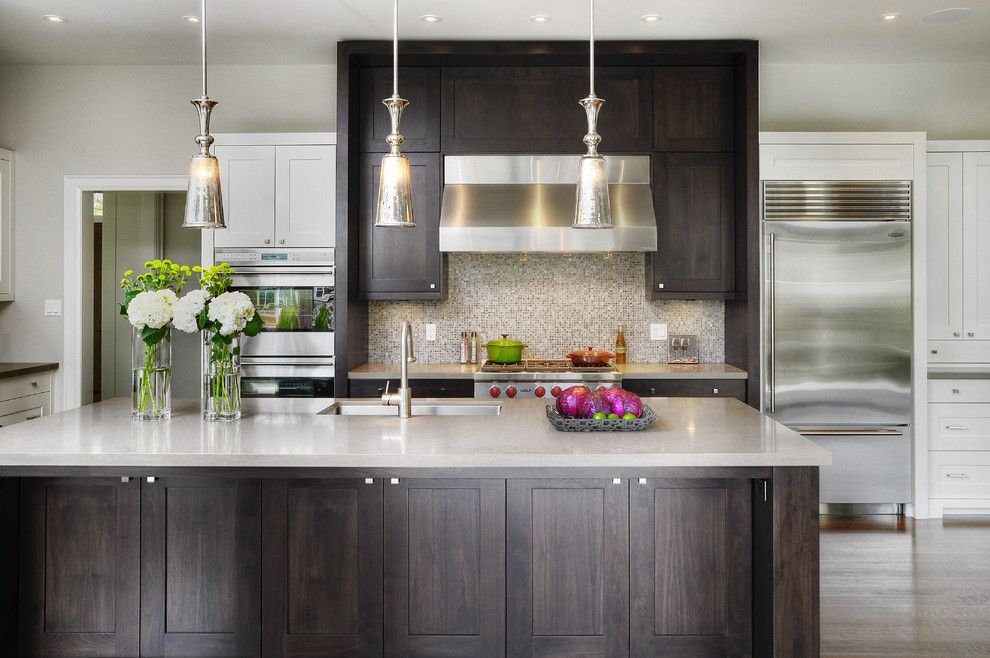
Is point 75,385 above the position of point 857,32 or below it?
below

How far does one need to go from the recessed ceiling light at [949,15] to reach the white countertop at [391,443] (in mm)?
2821

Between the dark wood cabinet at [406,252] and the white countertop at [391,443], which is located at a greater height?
the dark wood cabinet at [406,252]

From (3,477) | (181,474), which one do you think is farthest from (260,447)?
(3,477)

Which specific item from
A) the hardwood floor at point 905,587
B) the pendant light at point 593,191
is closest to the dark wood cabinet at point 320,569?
the pendant light at point 593,191

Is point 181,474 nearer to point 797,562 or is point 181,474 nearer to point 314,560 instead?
point 314,560

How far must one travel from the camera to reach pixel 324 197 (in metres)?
4.58

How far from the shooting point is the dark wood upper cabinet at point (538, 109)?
4730 millimetres

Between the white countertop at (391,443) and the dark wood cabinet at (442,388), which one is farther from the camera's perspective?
the dark wood cabinet at (442,388)

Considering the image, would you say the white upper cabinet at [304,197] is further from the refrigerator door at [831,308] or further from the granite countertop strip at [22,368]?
the refrigerator door at [831,308]

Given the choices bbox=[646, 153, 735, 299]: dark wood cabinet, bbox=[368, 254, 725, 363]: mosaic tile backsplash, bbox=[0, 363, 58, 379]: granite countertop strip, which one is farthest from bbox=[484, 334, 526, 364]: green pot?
bbox=[0, 363, 58, 379]: granite countertop strip

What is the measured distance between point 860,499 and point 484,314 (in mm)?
2640

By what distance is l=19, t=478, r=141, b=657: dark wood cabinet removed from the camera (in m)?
2.42

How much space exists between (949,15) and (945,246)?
4.55ft

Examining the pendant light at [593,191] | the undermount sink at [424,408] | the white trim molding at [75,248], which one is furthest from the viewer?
the white trim molding at [75,248]
